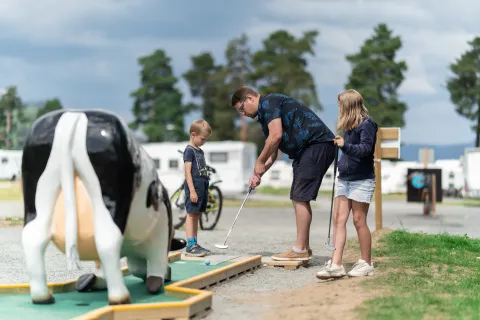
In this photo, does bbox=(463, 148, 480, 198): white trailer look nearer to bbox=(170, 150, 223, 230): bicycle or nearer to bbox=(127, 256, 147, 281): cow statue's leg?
bbox=(170, 150, 223, 230): bicycle

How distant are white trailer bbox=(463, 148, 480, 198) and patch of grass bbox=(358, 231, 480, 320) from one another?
16.9 m

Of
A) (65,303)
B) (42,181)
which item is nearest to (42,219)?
(42,181)

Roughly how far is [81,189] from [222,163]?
66.5 feet

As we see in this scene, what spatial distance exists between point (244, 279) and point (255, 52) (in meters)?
44.0

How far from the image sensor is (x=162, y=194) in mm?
4660

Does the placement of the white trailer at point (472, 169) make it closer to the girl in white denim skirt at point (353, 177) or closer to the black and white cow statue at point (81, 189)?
the girl in white denim skirt at point (353, 177)

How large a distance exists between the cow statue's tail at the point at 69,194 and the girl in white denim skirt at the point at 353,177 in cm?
252

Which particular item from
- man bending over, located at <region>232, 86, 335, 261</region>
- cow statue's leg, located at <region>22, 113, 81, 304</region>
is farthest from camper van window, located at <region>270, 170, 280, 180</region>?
cow statue's leg, located at <region>22, 113, 81, 304</region>

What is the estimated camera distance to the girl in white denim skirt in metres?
5.70

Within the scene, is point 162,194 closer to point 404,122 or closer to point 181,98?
point 404,122

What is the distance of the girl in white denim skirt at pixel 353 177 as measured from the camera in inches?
224

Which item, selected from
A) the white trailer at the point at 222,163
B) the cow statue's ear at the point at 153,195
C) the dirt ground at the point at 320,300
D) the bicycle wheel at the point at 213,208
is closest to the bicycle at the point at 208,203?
the bicycle wheel at the point at 213,208

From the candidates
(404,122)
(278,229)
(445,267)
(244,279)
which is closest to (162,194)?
(244,279)

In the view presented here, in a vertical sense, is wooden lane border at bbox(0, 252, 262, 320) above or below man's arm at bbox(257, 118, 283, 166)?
below
